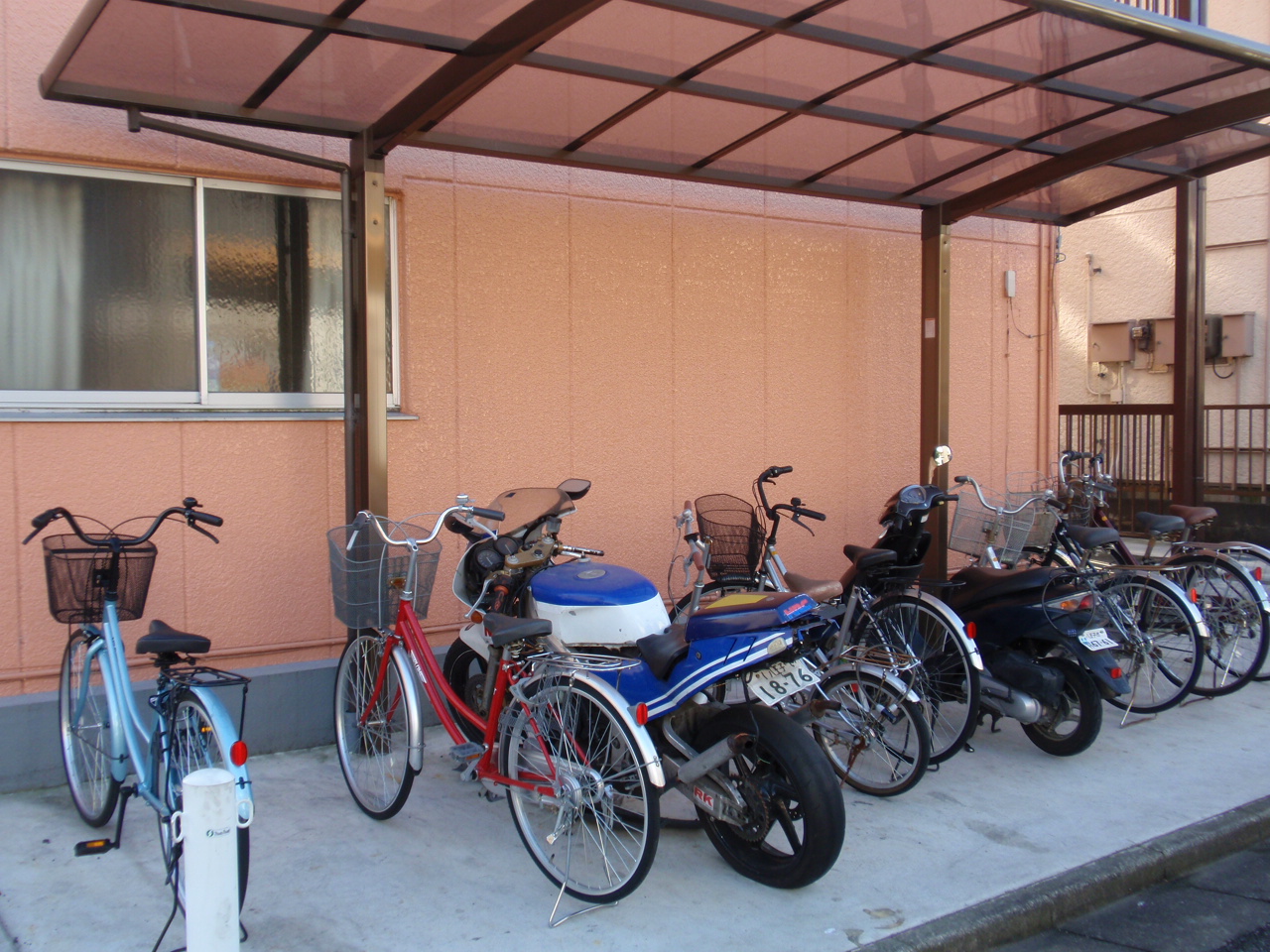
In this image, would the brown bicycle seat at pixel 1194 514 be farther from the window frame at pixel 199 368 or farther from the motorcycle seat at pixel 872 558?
the window frame at pixel 199 368

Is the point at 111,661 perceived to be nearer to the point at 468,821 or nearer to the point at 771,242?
the point at 468,821

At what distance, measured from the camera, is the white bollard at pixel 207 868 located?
253 cm

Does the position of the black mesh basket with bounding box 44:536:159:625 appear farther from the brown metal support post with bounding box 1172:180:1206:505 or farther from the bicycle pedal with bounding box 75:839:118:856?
the brown metal support post with bounding box 1172:180:1206:505

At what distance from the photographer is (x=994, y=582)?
5.04 metres

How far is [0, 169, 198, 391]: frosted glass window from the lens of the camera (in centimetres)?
458

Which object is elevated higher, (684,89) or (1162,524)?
(684,89)

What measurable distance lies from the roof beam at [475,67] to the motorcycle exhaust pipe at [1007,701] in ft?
11.0

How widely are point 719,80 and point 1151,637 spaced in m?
3.65

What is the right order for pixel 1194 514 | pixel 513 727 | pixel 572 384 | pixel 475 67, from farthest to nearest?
pixel 1194 514
pixel 572 384
pixel 475 67
pixel 513 727

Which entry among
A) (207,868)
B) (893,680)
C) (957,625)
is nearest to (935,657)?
(957,625)

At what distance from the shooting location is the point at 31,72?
14.7 ft

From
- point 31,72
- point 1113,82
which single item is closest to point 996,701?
point 1113,82

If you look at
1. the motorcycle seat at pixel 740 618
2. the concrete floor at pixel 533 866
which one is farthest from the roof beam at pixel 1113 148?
the motorcycle seat at pixel 740 618

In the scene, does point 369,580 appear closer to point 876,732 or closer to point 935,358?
point 876,732
